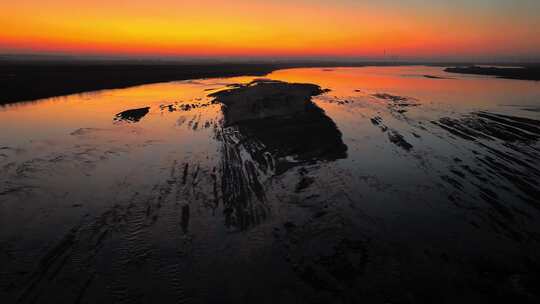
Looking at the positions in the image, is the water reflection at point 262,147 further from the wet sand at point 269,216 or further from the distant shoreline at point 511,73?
the distant shoreline at point 511,73

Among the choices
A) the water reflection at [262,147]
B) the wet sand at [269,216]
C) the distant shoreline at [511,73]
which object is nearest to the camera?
the wet sand at [269,216]

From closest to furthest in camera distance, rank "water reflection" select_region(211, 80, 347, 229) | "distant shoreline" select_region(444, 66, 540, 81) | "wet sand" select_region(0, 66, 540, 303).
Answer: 1. "wet sand" select_region(0, 66, 540, 303)
2. "water reflection" select_region(211, 80, 347, 229)
3. "distant shoreline" select_region(444, 66, 540, 81)

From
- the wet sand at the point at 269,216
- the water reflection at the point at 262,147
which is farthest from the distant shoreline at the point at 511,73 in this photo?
the water reflection at the point at 262,147

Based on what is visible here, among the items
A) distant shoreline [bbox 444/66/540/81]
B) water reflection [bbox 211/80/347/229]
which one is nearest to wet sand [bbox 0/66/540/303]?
water reflection [bbox 211/80/347/229]

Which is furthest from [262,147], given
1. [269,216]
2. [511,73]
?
[511,73]

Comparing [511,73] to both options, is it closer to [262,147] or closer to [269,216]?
[262,147]

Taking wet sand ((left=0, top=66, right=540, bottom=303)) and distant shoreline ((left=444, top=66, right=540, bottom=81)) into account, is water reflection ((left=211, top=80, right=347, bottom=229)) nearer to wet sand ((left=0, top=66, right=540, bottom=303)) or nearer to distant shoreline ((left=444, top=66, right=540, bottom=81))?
wet sand ((left=0, top=66, right=540, bottom=303))

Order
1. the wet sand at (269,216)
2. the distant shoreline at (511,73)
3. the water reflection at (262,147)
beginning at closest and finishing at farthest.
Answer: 1. the wet sand at (269,216)
2. the water reflection at (262,147)
3. the distant shoreline at (511,73)

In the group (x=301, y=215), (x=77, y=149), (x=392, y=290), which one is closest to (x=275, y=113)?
(x=77, y=149)

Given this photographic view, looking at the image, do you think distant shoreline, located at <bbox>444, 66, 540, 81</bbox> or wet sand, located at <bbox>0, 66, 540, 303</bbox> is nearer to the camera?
wet sand, located at <bbox>0, 66, 540, 303</bbox>
